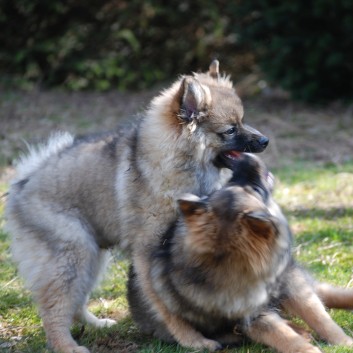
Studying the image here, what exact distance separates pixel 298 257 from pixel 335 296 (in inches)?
39.5

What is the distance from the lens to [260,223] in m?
3.71

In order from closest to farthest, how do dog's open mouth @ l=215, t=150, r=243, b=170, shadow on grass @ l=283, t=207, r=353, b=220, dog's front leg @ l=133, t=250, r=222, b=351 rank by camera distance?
1. dog's front leg @ l=133, t=250, r=222, b=351
2. dog's open mouth @ l=215, t=150, r=243, b=170
3. shadow on grass @ l=283, t=207, r=353, b=220

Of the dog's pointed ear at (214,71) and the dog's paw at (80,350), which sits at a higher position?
the dog's pointed ear at (214,71)

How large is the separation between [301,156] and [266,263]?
231 inches

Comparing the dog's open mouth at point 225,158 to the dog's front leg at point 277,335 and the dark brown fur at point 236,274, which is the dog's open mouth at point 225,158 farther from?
the dog's front leg at point 277,335

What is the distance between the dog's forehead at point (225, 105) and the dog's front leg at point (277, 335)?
1.37 meters

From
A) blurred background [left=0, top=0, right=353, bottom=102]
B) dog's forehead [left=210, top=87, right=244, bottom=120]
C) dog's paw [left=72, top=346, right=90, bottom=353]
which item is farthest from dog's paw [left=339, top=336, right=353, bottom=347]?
blurred background [left=0, top=0, right=353, bottom=102]

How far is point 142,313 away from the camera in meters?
4.54

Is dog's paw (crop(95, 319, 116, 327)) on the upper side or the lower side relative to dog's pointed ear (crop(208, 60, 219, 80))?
lower

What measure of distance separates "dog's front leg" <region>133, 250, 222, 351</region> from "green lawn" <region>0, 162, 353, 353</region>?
3.3 inches

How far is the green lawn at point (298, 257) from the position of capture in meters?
4.43

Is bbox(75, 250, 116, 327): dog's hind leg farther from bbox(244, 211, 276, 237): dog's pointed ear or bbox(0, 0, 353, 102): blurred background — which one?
bbox(0, 0, 353, 102): blurred background

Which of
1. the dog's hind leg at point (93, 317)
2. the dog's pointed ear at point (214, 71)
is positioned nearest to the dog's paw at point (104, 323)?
the dog's hind leg at point (93, 317)

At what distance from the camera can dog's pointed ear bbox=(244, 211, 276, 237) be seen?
371 centimetres
